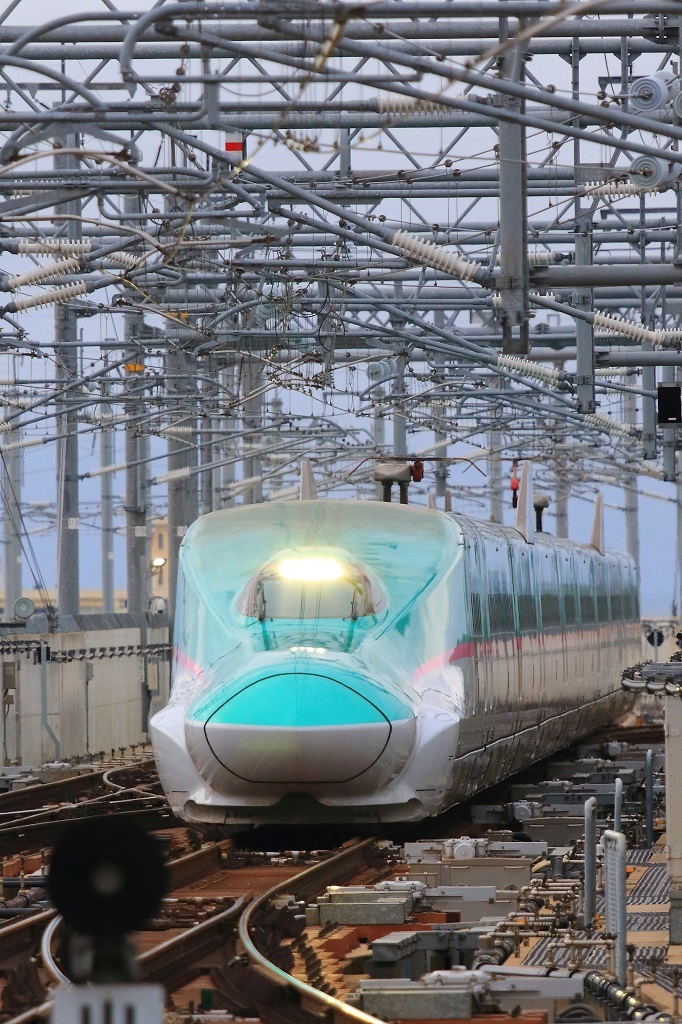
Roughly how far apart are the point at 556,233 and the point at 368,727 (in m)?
16.5

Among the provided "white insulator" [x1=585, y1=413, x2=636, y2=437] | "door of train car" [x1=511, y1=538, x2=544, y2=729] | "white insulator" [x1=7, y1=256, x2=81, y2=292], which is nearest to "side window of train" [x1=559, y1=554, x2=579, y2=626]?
"door of train car" [x1=511, y1=538, x2=544, y2=729]

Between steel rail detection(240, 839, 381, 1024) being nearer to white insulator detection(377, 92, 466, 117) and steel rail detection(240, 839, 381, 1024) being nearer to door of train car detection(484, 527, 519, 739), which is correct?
door of train car detection(484, 527, 519, 739)

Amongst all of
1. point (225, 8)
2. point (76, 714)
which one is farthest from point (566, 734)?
point (225, 8)

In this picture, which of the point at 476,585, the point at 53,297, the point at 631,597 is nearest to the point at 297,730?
the point at 476,585

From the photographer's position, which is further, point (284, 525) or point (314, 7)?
point (284, 525)

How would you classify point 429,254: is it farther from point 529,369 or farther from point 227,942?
point 529,369

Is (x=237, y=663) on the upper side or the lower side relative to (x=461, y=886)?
upper

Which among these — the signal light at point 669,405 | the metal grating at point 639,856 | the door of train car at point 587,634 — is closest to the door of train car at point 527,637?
the signal light at point 669,405

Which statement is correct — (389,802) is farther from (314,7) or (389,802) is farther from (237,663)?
(314,7)

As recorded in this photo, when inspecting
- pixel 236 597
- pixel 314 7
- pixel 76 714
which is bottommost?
pixel 76 714

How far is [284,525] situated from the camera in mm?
16266

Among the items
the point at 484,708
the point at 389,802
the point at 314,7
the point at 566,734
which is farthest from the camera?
the point at 566,734

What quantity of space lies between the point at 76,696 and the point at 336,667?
19.2 meters

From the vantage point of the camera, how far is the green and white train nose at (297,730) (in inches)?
521
